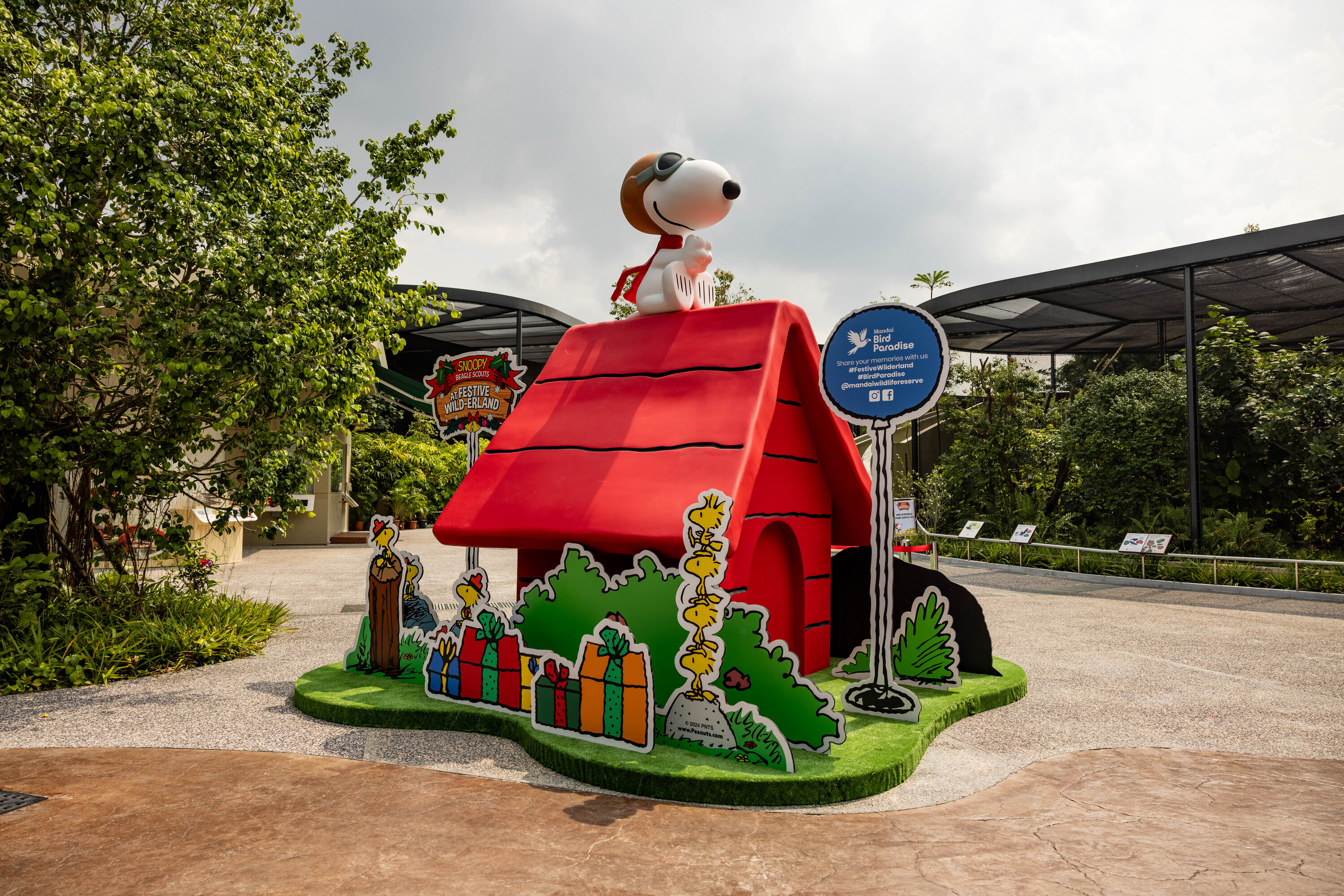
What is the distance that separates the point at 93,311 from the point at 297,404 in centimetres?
168

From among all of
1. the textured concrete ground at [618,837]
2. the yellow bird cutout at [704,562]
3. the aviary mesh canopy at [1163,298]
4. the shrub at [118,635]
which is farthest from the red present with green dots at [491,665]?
the aviary mesh canopy at [1163,298]

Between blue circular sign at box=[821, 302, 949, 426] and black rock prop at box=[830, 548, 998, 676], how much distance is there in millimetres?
1281

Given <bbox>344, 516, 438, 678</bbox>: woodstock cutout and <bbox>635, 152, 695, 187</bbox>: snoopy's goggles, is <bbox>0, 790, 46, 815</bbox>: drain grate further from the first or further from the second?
<bbox>635, 152, 695, 187</bbox>: snoopy's goggles

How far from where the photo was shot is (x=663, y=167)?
20.6 feet

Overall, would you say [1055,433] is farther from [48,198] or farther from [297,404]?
[48,198]

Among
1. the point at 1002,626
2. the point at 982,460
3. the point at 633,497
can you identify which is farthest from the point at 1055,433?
the point at 633,497

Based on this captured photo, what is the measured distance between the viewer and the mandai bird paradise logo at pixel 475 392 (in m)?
7.41

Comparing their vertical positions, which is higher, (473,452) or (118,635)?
(473,452)

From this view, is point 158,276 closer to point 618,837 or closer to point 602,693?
point 602,693

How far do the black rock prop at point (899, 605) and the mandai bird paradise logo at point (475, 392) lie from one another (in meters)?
3.34

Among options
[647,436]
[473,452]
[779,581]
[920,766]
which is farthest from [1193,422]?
[473,452]

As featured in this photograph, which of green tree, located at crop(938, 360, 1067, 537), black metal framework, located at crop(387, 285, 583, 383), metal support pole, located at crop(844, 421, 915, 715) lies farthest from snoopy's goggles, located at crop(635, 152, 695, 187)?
green tree, located at crop(938, 360, 1067, 537)

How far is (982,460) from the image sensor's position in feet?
61.8

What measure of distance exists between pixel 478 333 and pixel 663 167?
21135mm
